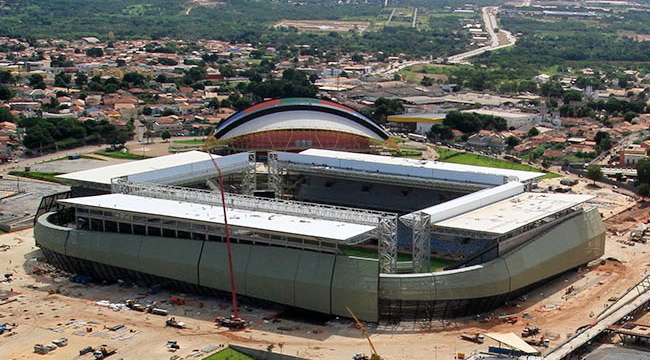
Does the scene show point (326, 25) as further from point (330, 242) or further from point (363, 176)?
point (330, 242)

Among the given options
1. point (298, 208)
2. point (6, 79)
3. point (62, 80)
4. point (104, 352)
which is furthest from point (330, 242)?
point (6, 79)

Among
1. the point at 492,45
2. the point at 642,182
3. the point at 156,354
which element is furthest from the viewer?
the point at 492,45

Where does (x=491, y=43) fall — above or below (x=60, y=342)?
above

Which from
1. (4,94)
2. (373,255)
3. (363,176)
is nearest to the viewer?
(373,255)

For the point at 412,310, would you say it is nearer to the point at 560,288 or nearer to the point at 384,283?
the point at 384,283

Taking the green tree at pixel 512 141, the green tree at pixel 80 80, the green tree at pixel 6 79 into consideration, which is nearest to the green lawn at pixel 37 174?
the green tree at pixel 512 141

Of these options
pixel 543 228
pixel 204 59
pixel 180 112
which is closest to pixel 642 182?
pixel 543 228

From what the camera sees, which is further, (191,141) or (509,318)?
(191,141)
